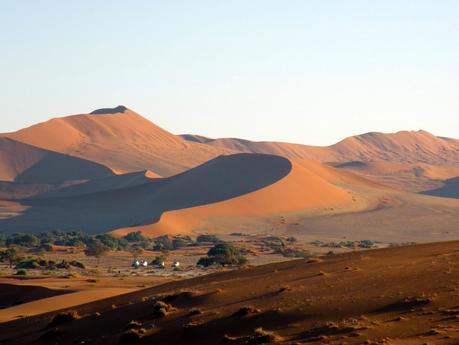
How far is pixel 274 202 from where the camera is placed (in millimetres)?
111125

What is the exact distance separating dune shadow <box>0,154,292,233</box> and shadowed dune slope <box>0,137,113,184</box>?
34.3 metres

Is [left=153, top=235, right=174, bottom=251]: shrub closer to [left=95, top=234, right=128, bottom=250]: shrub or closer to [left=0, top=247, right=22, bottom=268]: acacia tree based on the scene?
[left=95, top=234, right=128, bottom=250]: shrub

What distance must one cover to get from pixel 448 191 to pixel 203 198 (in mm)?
60208

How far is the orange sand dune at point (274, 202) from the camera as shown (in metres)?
98.3

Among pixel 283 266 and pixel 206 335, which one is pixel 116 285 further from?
pixel 206 335

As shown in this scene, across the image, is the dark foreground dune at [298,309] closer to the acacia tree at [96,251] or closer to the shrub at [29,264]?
the shrub at [29,264]

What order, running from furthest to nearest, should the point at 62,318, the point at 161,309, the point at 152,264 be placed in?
the point at 152,264, the point at 62,318, the point at 161,309

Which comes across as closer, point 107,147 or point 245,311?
point 245,311

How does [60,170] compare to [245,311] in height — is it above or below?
above

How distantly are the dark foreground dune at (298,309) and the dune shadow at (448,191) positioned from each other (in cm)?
13528

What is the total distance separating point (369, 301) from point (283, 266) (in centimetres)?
1029

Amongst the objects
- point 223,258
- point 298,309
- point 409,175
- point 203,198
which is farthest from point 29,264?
point 409,175

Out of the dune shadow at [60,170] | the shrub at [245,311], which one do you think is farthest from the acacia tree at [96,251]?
the dune shadow at [60,170]

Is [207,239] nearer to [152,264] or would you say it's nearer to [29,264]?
[152,264]
